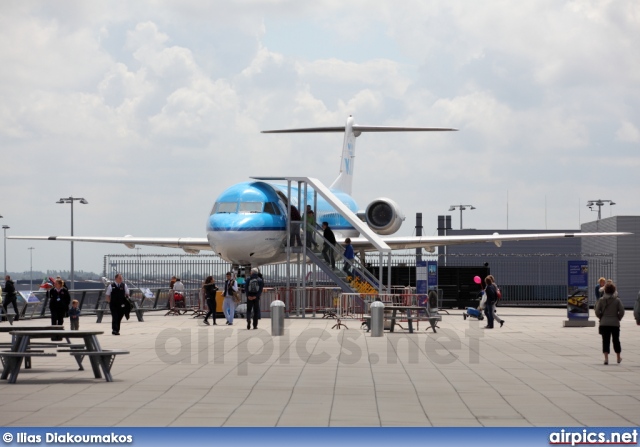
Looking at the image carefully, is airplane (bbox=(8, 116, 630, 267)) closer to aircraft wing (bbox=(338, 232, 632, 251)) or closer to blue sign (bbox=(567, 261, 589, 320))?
aircraft wing (bbox=(338, 232, 632, 251))

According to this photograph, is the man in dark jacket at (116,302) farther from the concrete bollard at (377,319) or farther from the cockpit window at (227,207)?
the cockpit window at (227,207)

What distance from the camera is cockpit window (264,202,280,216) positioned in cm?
3878

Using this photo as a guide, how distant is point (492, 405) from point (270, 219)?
2550 cm

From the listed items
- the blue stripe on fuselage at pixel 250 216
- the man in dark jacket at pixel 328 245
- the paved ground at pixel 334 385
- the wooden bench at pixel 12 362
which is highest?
the blue stripe on fuselage at pixel 250 216

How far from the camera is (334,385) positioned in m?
15.4

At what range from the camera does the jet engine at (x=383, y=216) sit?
157ft

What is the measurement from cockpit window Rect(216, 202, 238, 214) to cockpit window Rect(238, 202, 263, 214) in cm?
21

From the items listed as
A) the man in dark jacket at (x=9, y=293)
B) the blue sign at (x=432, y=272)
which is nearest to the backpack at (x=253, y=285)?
the man in dark jacket at (x=9, y=293)

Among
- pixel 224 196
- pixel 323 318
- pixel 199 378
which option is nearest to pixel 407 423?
pixel 199 378

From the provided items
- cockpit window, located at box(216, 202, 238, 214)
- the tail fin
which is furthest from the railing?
the tail fin

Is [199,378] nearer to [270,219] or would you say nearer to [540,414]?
[540,414]

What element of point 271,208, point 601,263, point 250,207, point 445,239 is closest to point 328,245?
point 271,208

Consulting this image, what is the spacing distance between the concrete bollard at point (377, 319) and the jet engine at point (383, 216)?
2114 cm

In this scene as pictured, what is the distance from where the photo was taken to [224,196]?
39188 mm
